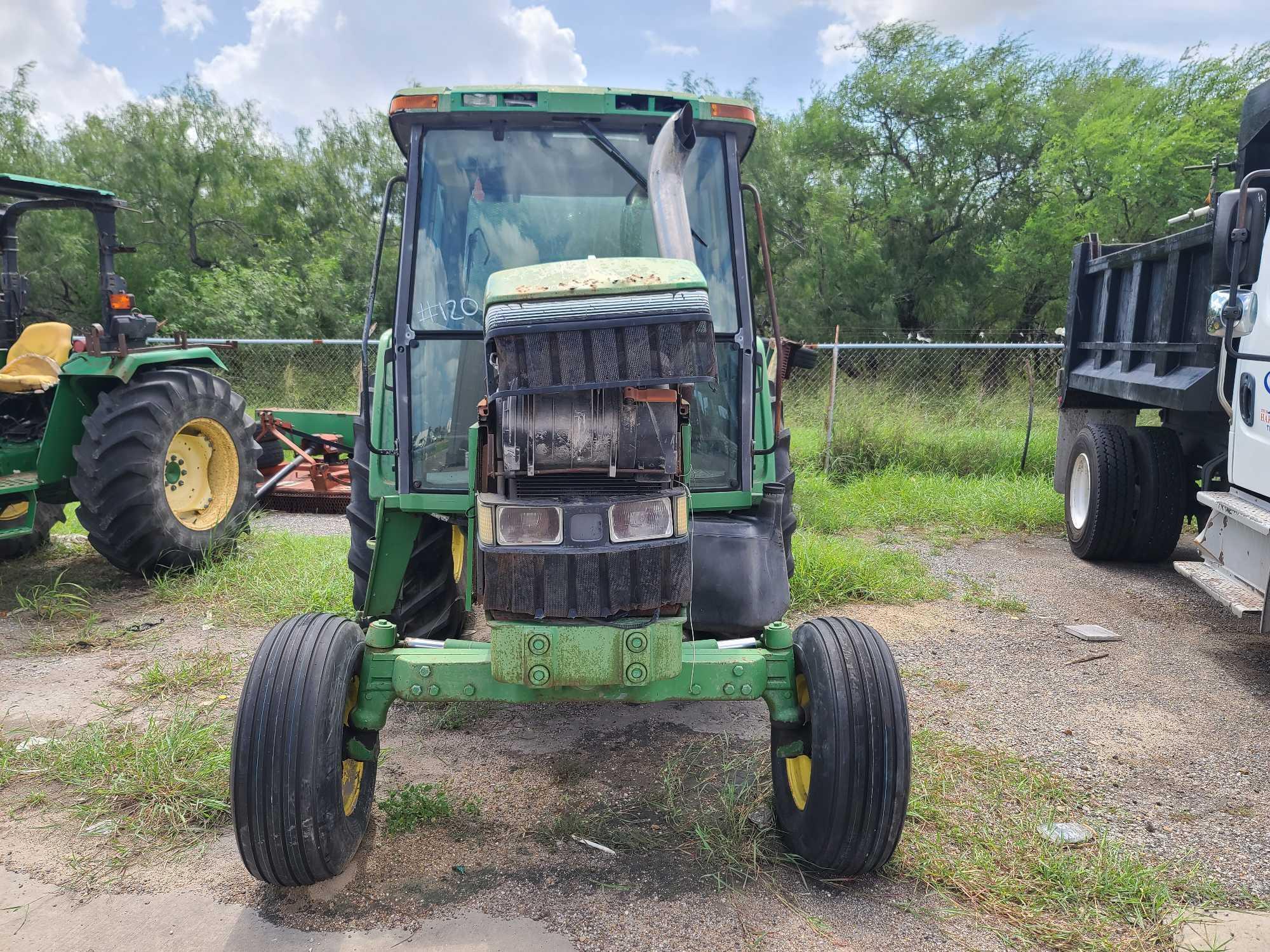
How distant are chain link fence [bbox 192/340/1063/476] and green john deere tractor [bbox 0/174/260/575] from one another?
10.5 ft

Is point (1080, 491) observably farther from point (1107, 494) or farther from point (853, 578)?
point (853, 578)

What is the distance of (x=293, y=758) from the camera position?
8.32 feet

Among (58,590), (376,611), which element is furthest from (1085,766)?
(58,590)

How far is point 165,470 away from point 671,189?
4.01m

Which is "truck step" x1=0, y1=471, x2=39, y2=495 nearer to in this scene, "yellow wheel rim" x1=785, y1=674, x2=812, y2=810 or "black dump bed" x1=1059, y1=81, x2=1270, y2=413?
"yellow wheel rim" x1=785, y1=674, x2=812, y2=810

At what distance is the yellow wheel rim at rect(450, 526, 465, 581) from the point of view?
3.90 meters

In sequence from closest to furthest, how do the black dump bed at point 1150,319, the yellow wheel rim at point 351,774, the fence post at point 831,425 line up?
the yellow wheel rim at point 351,774 < the black dump bed at point 1150,319 < the fence post at point 831,425

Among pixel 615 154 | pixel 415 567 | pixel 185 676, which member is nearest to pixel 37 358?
pixel 185 676

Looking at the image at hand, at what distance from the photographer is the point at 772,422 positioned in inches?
157

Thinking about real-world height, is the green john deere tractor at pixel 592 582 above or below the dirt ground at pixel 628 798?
above

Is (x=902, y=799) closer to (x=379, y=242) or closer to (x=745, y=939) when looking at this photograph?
(x=745, y=939)

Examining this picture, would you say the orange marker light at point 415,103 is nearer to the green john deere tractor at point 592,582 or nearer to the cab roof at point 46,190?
the green john deere tractor at point 592,582

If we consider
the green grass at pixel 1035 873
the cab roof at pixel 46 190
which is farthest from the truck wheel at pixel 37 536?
the green grass at pixel 1035 873

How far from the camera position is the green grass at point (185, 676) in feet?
14.1
